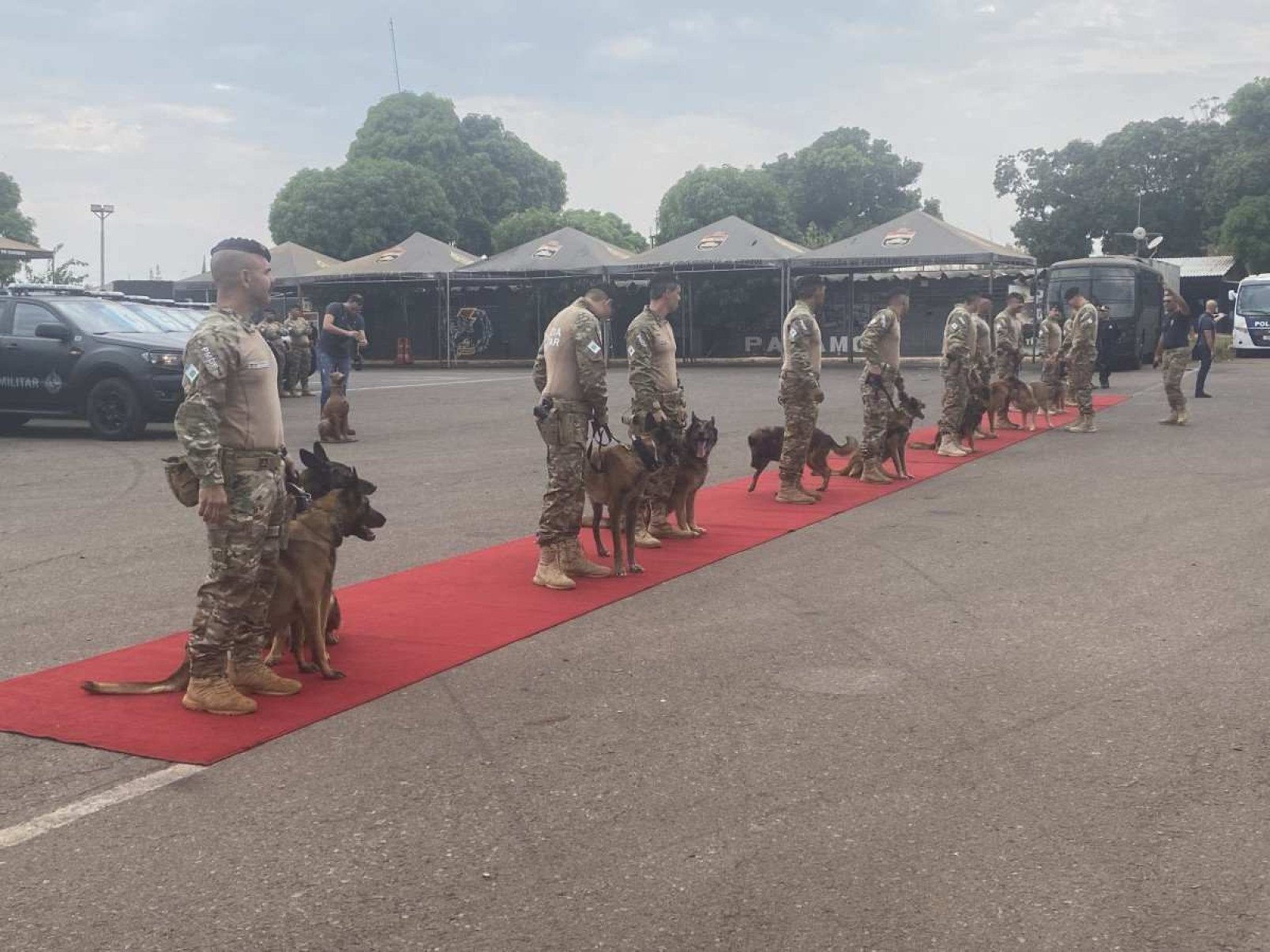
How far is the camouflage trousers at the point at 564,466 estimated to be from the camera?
7707mm

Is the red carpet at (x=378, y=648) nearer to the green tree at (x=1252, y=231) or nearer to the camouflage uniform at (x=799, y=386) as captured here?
the camouflage uniform at (x=799, y=386)

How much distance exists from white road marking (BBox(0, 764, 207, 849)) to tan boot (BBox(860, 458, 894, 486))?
8.74 metres

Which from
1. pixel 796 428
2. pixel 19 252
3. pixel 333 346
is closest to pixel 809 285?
pixel 796 428

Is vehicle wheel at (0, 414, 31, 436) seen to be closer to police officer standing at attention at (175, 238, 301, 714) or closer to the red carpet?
the red carpet

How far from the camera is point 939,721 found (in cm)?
505

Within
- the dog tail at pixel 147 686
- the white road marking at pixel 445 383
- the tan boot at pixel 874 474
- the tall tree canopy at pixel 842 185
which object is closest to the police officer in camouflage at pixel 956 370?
the tan boot at pixel 874 474

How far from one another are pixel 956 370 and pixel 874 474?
265 centimetres

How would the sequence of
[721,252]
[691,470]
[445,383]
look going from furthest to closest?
[721,252] < [445,383] < [691,470]

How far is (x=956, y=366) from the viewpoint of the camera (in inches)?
566

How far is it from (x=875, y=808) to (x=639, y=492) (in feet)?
13.3

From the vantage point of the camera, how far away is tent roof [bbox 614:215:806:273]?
1225 inches

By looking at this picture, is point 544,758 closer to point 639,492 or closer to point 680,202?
point 639,492

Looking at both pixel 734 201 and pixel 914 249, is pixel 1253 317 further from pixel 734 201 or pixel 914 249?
pixel 734 201

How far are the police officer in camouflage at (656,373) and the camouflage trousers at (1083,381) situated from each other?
946cm
